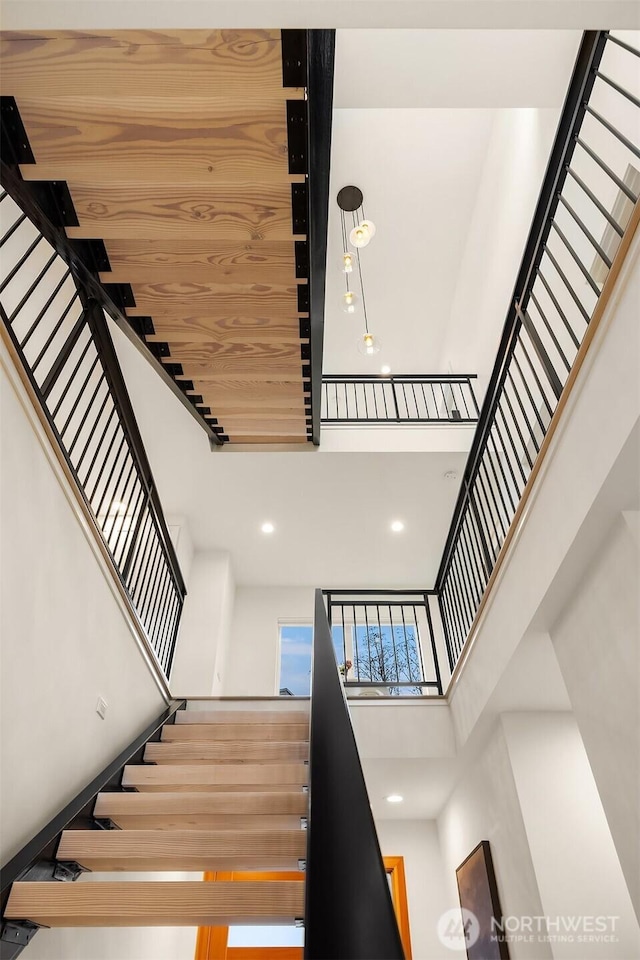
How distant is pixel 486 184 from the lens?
5.67 m

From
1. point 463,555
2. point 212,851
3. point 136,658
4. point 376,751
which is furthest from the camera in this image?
point 463,555

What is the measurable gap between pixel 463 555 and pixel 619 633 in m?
2.22

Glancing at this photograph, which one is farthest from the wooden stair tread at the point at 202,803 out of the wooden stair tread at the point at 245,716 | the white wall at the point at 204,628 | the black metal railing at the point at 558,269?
the white wall at the point at 204,628

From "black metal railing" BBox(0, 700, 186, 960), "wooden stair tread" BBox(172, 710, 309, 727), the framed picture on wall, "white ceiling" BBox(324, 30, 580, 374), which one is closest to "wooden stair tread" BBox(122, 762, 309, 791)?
"black metal railing" BBox(0, 700, 186, 960)

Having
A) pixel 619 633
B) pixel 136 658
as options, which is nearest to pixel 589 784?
pixel 619 633

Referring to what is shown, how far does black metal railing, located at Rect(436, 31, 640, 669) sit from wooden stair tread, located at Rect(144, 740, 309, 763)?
1.41m

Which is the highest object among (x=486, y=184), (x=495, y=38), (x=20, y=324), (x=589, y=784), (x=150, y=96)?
(x=486, y=184)

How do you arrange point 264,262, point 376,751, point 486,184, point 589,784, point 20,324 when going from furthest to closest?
point 486,184 < point 376,751 < point 589,784 < point 20,324 < point 264,262

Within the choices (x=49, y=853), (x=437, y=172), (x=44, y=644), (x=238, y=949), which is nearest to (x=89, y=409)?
(x=44, y=644)

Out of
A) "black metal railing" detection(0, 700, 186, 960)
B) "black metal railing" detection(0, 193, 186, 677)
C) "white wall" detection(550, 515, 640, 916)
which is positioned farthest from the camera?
"black metal railing" detection(0, 193, 186, 677)

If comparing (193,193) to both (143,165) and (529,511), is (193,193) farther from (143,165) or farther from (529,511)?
(529,511)

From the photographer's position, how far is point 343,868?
0.81 m

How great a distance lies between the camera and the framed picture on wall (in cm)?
319

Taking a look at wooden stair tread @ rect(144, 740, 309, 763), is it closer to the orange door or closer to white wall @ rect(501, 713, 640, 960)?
white wall @ rect(501, 713, 640, 960)
